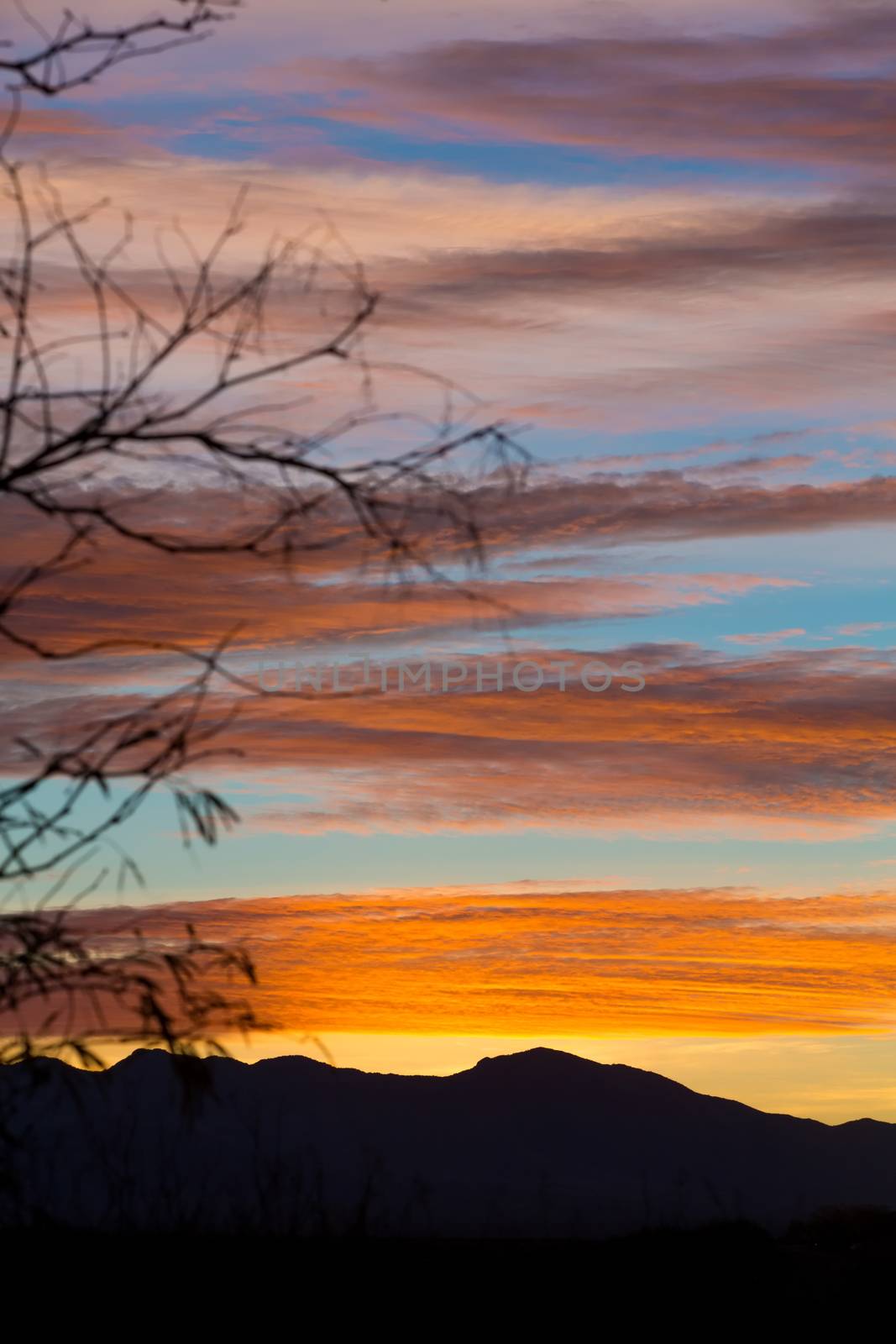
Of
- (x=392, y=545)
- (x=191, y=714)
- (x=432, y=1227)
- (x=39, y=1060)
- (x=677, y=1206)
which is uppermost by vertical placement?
(x=392, y=545)

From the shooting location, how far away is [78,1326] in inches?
347

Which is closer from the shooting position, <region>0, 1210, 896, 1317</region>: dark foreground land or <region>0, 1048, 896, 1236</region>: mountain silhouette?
<region>0, 1048, 896, 1236</region>: mountain silhouette

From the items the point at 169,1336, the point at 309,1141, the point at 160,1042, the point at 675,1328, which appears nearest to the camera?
the point at 160,1042

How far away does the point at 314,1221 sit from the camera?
10164 millimetres

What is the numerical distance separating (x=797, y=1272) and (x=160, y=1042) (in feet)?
20.8

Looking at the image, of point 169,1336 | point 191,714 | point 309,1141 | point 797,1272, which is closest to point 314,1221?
point 309,1141

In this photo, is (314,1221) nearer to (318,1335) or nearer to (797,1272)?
(318,1335)

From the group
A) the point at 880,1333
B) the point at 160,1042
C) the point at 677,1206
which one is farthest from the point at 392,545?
the point at 677,1206

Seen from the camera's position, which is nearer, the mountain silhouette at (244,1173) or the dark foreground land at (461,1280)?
the mountain silhouette at (244,1173)

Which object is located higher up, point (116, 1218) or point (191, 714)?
point (191, 714)

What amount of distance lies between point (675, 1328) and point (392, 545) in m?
5.28

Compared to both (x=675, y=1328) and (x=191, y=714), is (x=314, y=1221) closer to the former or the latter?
(x=675, y=1328)

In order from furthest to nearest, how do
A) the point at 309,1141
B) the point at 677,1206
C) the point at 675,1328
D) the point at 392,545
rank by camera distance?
1. the point at 677,1206
2. the point at 309,1141
3. the point at 675,1328
4. the point at 392,545

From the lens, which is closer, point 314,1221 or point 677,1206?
point 314,1221
